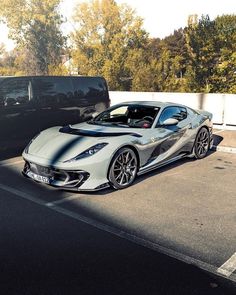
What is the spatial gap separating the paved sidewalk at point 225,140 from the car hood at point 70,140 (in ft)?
10.7

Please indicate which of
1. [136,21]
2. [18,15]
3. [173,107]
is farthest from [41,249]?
[18,15]

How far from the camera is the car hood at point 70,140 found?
17.2 ft

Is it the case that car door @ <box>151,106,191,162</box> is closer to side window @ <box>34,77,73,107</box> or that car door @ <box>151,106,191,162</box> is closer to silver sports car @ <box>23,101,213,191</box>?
silver sports car @ <box>23,101,213,191</box>

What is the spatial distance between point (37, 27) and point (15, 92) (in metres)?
36.7

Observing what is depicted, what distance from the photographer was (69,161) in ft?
16.6

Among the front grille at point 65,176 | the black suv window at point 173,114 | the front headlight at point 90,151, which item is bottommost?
the front grille at point 65,176

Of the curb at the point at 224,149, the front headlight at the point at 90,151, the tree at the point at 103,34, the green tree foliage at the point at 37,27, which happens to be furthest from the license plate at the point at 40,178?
the green tree foliage at the point at 37,27

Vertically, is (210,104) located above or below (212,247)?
above

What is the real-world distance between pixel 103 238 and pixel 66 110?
5.14 metres

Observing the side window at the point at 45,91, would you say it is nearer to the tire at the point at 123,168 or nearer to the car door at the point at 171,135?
the car door at the point at 171,135

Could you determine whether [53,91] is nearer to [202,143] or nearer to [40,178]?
[40,178]

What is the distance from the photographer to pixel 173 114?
6.65 meters

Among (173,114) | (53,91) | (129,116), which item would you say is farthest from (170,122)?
(53,91)

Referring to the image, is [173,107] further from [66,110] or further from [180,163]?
[66,110]
